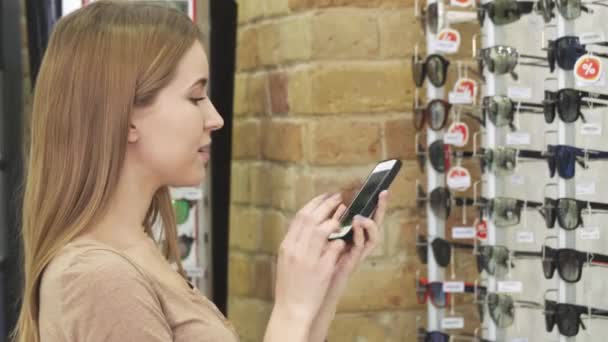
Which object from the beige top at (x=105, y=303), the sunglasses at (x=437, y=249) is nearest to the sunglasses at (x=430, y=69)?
the sunglasses at (x=437, y=249)

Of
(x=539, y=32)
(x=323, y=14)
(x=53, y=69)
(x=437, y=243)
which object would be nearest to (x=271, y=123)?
(x=323, y=14)

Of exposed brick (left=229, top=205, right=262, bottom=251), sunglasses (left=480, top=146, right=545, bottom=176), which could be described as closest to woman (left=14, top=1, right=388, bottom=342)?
sunglasses (left=480, top=146, right=545, bottom=176)

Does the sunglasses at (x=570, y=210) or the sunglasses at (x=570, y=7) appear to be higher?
the sunglasses at (x=570, y=7)

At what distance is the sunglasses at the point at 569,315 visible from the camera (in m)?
2.04

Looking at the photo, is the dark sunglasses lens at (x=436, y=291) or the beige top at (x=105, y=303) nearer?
the beige top at (x=105, y=303)

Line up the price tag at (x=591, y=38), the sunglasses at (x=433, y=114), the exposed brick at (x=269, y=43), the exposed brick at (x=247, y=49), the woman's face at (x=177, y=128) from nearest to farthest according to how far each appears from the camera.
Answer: the woman's face at (x=177, y=128) → the price tag at (x=591, y=38) → the sunglasses at (x=433, y=114) → the exposed brick at (x=269, y=43) → the exposed brick at (x=247, y=49)

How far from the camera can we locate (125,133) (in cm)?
119

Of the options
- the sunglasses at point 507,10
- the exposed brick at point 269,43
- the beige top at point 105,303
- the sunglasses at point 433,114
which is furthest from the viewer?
the exposed brick at point 269,43

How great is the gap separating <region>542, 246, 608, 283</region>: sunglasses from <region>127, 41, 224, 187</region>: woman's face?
990 millimetres

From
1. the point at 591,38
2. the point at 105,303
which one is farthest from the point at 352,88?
the point at 105,303

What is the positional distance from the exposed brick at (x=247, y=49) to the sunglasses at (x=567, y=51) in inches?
28.8

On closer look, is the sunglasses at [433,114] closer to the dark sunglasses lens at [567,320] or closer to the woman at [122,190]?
the dark sunglasses lens at [567,320]

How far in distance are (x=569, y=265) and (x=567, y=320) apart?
103mm

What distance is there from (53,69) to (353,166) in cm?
111
